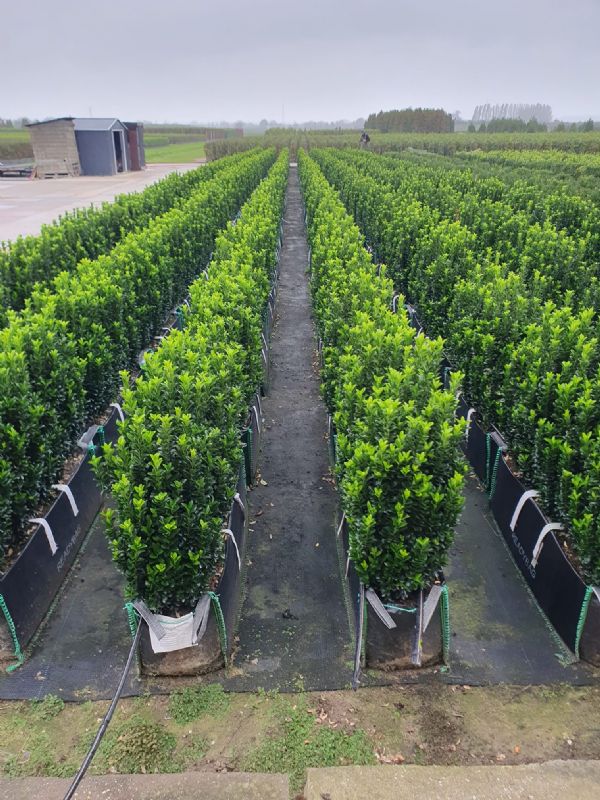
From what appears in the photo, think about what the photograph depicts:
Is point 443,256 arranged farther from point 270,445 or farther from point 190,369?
point 190,369

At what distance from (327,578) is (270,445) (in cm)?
302

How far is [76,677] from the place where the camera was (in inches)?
194

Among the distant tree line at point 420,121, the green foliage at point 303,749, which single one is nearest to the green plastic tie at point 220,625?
the green foliage at point 303,749

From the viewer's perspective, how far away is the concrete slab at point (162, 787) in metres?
3.79

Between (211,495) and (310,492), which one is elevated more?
(211,495)

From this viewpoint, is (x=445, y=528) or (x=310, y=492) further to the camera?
(x=310, y=492)

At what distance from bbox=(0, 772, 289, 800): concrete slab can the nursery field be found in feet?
0.68

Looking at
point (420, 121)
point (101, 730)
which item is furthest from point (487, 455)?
point (420, 121)

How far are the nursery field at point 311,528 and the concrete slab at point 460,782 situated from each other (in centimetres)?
30

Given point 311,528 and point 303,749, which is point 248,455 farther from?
point 303,749

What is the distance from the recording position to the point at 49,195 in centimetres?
3191

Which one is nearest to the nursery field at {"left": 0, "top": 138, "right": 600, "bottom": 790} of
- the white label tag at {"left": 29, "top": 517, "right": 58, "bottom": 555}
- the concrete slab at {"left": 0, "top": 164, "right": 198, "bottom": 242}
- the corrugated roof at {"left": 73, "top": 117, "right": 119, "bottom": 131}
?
the white label tag at {"left": 29, "top": 517, "right": 58, "bottom": 555}

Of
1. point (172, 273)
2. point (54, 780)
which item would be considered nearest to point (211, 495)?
point (54, 780)

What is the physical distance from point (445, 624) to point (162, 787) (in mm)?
2566
